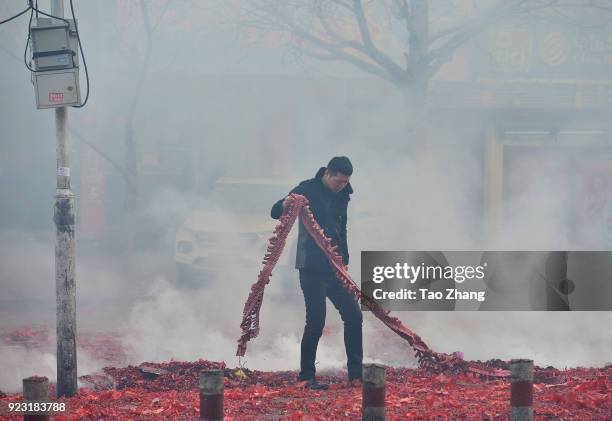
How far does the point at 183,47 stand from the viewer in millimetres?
22250

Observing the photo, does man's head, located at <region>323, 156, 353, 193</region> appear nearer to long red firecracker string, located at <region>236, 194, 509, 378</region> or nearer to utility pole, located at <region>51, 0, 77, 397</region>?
long red firecracker string, located at <region>236, 194, 509, 378</region>

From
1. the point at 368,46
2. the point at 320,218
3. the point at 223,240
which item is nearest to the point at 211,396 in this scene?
the point at 320,218

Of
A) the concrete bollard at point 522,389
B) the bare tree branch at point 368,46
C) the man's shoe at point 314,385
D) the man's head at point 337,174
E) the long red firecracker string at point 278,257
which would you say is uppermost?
the bare tree branch at point 368,46

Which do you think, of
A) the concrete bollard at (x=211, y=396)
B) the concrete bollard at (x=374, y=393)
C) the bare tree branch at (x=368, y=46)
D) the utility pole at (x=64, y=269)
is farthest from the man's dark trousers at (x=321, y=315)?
the bare tree branch at (x=368, y=46)

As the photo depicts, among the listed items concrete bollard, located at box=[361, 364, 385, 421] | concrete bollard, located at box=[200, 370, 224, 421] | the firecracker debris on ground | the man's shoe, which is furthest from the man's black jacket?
concrete bollard, located at box=[200, 370, 224, 421]

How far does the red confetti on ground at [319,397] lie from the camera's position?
19.7ft

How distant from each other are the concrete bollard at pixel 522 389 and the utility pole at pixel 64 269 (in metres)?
3.53

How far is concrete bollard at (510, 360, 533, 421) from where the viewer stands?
527 cm

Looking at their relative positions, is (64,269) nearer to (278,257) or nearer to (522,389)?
(278,257)

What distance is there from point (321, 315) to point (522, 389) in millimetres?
2233

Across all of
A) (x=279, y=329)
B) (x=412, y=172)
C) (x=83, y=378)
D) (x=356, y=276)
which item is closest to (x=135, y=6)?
(x=412, y=172)

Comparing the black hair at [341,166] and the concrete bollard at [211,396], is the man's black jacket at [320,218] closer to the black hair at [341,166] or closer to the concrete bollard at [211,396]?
the black hair at [341,166]

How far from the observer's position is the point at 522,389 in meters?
5.29

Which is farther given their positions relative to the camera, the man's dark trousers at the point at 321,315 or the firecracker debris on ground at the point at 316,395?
the man's dark trousers at the point at 321,315
